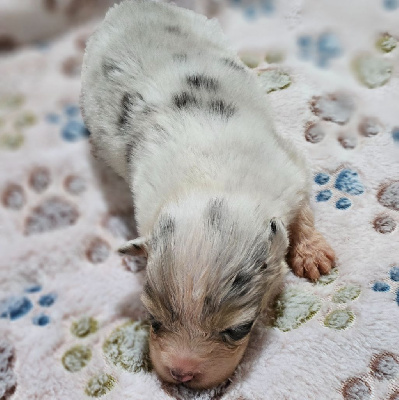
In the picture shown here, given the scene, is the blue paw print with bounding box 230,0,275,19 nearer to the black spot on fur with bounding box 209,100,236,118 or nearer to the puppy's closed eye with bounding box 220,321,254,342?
the black spot on fur with bounding box 209,100,236,118

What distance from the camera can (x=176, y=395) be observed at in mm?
2463

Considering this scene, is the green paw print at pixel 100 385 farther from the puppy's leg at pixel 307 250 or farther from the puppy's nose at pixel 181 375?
the puppy's leg at pixel 307 250

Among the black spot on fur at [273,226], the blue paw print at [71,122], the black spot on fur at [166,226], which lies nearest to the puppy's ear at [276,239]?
the black spot on fur at [273,226]

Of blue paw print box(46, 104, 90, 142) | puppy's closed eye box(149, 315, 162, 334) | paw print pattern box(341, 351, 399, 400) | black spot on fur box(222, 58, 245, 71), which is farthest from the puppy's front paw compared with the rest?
blue paw print box(46, 104, 90, 142)

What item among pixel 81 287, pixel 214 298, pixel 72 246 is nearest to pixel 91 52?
pixel 72 246

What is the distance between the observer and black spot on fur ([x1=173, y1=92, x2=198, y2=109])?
2.65 meters

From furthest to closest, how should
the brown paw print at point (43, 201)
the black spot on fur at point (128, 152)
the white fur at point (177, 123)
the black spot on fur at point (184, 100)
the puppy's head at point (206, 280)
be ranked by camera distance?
1. the brown paw print at point (43, 201)
2. the black spot on fur at point (128, 152)
3. the black spot on fur at point (184, 100)
4. the white fur at point (177, 123)
5. the puppy's head at point (206, 280)

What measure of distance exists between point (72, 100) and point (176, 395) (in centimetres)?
240

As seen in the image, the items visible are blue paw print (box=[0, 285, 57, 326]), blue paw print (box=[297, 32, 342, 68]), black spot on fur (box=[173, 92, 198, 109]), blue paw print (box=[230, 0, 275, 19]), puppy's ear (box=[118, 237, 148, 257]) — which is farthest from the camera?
blue paw print (box=[230, 0, 275, 19])

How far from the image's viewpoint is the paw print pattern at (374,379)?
2295mm

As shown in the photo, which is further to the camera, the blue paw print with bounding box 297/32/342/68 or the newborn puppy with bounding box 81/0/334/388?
the blue paw print with bounding box 297/32/342/68

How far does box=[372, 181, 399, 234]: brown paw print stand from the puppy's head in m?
0.79

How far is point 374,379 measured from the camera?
2324 mm

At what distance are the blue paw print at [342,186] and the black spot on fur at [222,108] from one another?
71 centimetres
